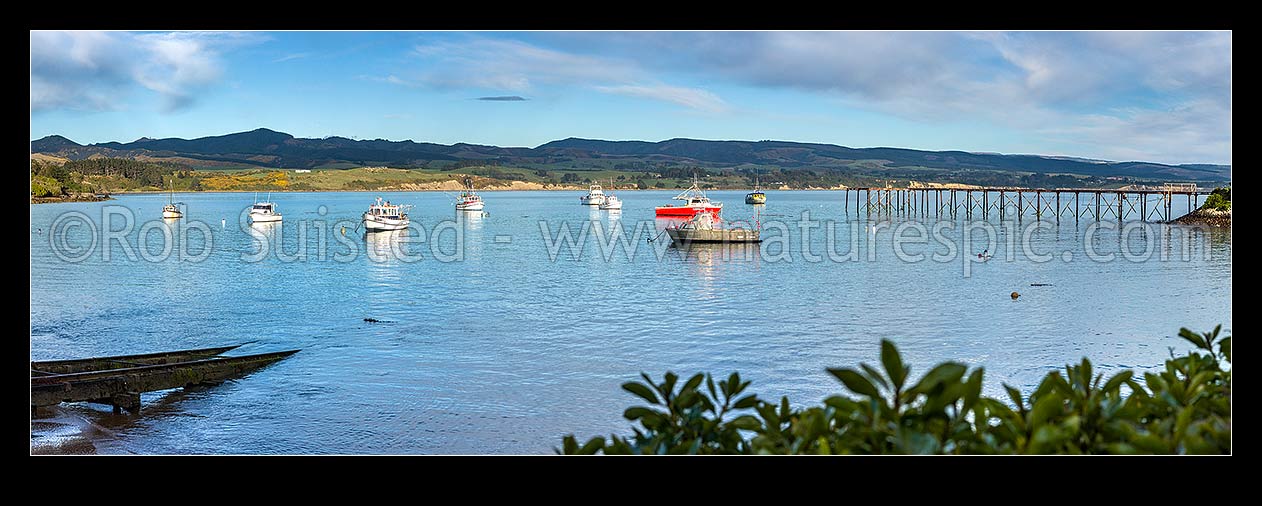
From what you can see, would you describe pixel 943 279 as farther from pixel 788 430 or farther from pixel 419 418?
pixel 788 430

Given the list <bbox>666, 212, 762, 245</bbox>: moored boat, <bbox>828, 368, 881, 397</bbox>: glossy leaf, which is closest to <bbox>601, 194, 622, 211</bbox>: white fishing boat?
<bbox>666, 212, 762, 245</bbox>: moored boat

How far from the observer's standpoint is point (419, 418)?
12406mm

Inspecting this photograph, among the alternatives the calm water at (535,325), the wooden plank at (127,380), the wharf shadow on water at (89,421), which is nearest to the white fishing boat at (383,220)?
the calm water at (535,325)

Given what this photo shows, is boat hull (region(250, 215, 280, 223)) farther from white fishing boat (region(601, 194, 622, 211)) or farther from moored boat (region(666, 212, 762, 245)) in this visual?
moored boat (region(666, 212, 762, 245))

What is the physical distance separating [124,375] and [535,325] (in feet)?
32.4

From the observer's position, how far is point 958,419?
1246 mm

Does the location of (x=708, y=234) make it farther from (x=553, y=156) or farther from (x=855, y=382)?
(x=553, y=156)

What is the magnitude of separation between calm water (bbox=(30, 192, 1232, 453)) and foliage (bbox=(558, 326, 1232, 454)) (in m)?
1.92

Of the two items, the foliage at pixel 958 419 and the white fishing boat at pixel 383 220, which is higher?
the white fishing boat at pixel 383 220

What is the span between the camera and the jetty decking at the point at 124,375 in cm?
1120

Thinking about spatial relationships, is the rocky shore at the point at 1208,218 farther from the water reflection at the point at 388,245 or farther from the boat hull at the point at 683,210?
the water reflection at the point at 388,245

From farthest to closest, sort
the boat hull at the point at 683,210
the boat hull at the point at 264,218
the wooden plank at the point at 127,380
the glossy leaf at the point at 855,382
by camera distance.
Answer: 1. the boat hull at the point at 683,210
2. the boat hull at the point at 264,218
3. the wooden plank at the point at 127,380
4. the glossy leaf at the point at 855,382

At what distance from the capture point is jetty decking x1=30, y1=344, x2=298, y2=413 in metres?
11.2

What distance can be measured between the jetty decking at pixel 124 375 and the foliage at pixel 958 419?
10168 millimetres
